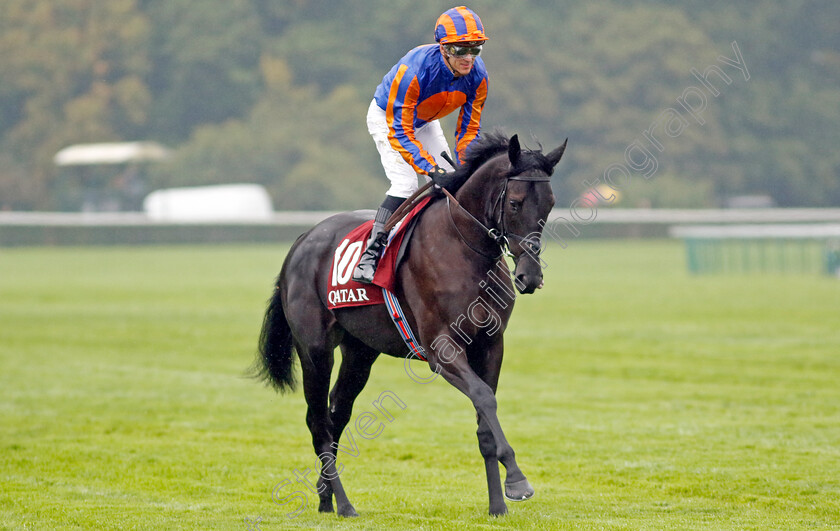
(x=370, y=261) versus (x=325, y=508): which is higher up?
(x=370, y=261)

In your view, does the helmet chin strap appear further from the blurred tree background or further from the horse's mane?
the blurred tree background

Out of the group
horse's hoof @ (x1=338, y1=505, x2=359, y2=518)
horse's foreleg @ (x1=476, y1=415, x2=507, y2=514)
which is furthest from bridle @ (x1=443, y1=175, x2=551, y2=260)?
horse's hoof @ (x1=338, y1=505, x2=359, y2=518)

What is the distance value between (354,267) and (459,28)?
127 cm

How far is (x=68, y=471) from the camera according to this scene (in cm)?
663

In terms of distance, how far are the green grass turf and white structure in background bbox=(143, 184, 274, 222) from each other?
2229cm

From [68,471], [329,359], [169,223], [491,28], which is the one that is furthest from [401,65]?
[491,28]

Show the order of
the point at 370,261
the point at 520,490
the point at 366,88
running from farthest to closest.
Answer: the point at 366,88
the point at 370,261
the point at 520,490

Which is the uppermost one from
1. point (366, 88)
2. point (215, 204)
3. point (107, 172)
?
point (366, 88)

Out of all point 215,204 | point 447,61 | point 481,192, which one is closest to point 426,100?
point 447,61

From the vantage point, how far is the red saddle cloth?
530 centimetres

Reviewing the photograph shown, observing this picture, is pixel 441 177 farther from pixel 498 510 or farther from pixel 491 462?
pixel 498 510

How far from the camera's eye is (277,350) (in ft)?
21.1

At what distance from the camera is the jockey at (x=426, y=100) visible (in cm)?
516

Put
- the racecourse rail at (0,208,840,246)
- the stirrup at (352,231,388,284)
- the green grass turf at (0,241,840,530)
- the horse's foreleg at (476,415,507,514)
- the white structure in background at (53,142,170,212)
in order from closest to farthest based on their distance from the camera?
the horse's foreleg at (476,415,507,514)
the stirrup at (352,231,388,284)
the green grass turf at (0,241,840,530)
the racecourse rail at (0,208,840,246)
the white structure in background at (53,142,170,212)
